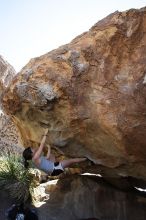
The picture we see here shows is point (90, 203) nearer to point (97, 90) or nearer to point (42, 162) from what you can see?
point (42, 162)

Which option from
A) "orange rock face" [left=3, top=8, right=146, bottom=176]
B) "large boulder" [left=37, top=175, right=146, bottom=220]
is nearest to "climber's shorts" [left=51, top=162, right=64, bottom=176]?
"orange rock face" [left=3, top=8, right=146, bottom=176]

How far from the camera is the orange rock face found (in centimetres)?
756

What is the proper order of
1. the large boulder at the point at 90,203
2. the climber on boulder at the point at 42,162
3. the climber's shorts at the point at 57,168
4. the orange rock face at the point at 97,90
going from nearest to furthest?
the orange rock face at the point at 97,90 < the climber on boulder at the point at 42,162 < the climber's shorts at the point at 57,168 < the large boulder at the point at 90,203

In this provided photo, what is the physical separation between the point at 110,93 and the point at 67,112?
108cm

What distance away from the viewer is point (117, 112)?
25.0ft

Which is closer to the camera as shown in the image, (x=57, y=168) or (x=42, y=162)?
(x=42, y=162)

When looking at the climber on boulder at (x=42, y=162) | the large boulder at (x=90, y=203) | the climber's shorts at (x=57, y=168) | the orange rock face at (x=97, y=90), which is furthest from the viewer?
the large boulder at (x=90, y=203)

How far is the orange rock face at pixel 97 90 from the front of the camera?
7559 mm

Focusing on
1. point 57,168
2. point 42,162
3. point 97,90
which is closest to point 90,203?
point 57,168

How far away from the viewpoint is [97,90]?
7.82 meters

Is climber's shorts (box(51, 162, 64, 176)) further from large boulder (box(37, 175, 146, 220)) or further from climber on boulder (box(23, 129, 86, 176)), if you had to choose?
large boulder (box(37, 175, 146, 220))

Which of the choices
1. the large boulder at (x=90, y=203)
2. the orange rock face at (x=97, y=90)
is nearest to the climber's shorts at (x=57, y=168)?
the orange rock face at (x=97, y=90)

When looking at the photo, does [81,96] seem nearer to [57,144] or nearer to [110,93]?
[110,93]

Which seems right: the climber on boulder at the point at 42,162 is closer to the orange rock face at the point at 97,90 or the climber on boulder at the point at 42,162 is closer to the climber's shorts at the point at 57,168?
the climber's shorts at the point at 57,168
